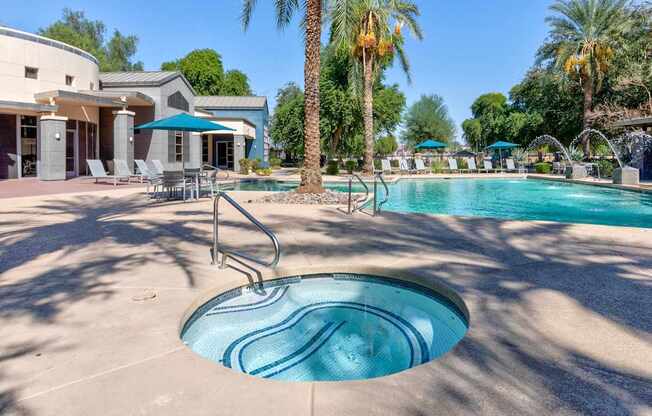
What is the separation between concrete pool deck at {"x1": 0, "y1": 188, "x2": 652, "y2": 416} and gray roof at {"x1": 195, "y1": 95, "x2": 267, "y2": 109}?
2690cm

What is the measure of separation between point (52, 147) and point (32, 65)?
3587 millimetres

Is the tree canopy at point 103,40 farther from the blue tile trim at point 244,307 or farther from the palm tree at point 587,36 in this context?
the blue tile trim at point 244,307

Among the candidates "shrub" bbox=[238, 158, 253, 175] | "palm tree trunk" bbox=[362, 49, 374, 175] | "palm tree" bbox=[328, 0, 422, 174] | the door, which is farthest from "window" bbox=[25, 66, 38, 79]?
"palm tree trunk" bbox=[362, 49, 374, 175]

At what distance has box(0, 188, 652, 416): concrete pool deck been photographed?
2.19 meters

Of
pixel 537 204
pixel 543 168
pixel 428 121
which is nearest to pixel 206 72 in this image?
pixel 428 121

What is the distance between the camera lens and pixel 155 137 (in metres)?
22.4

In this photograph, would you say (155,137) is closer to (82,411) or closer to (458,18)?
(458,18)

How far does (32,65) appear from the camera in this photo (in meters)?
18.0

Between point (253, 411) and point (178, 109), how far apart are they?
24362 millimetres

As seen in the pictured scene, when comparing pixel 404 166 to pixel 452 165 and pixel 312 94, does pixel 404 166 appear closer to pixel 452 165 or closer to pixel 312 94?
pixel 452 165

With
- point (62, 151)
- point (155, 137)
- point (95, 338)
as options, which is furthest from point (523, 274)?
point (155, 137)

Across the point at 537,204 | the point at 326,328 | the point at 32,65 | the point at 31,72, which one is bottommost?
the point at 326,328

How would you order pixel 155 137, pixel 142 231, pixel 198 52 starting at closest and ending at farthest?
pixel 142 231 → pixel 155 137 → pixel 198 52

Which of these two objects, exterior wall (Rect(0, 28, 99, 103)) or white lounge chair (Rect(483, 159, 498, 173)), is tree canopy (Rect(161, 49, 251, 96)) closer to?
exterior wall (Rect(0, 28, 99, 103))
